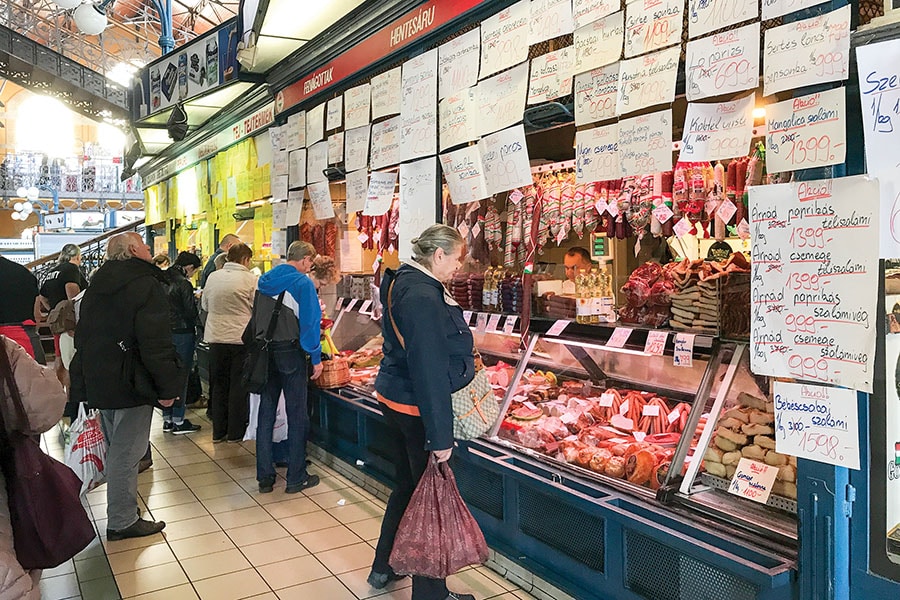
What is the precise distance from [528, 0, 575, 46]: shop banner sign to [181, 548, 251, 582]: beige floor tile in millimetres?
3395

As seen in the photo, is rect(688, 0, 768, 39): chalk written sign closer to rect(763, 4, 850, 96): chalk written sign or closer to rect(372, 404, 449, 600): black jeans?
rect(763, 4, 850, 96): chalk written sign

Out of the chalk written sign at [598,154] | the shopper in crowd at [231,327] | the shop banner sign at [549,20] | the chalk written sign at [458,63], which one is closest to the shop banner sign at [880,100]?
the chalk written sign at [598,154]

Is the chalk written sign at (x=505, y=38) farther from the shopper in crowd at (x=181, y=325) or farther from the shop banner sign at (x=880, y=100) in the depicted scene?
the shopper in crowd at (x=181, y=325)

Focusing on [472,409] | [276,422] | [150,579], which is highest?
[472,409]

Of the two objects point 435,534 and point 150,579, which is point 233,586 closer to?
point 150,579

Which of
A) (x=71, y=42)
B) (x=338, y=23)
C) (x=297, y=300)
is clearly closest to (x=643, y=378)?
(x=297, y=300)

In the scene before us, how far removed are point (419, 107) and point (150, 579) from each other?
339cm

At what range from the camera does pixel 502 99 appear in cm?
416

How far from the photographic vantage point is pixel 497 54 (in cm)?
420

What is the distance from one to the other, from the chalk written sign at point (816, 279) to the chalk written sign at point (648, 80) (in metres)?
0.70

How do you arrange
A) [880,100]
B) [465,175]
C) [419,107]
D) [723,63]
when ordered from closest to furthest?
[880,100] < [723,63] < [465,175] < [419,107]

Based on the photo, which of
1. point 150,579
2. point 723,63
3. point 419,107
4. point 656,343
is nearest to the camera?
point 723,63

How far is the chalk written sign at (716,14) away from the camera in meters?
2.70

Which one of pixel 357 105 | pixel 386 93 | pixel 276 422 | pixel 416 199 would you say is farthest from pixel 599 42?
pixel 276 422
